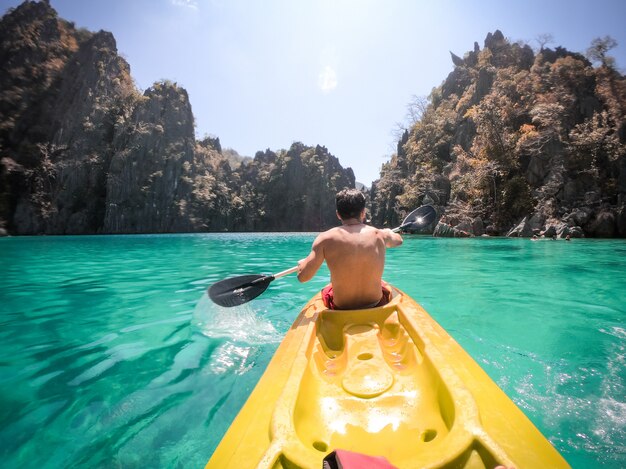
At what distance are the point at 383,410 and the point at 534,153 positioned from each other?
32432 millimetres

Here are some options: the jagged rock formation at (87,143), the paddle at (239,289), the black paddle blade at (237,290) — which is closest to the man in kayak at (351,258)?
the paddle at (239,289)

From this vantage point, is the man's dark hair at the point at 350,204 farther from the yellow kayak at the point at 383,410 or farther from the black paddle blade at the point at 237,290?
the black paddle blade at the point at 237,290

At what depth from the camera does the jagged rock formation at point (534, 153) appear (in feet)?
75.9

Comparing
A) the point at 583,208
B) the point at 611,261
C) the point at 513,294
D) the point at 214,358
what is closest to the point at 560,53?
the point at 583,208

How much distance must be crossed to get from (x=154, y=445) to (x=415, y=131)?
47939 mm

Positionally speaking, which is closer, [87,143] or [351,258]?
[351,258]

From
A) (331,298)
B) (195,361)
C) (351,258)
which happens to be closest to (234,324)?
(195,361)

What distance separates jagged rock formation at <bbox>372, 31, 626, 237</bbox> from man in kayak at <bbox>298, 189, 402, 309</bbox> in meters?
25.1

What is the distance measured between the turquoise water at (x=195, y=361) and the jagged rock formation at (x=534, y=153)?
21.1 m

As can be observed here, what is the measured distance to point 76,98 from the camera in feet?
201

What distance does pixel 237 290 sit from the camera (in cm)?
382

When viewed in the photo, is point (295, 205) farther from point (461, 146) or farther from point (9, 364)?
point (9, 364)

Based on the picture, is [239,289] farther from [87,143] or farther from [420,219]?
[87,143]

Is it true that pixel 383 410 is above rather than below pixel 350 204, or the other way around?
below
